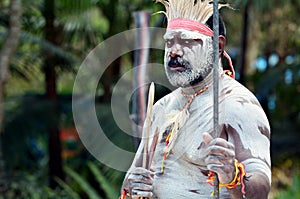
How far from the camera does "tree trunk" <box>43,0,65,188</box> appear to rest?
1095cm

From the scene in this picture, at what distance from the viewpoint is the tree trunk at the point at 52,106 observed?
11.0m

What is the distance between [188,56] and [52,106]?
26.1ft

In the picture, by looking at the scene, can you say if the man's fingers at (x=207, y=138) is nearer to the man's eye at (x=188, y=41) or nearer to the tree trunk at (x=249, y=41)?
the man's eye at (x=188, y=41)

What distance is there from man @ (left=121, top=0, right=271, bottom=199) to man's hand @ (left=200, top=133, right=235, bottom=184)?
0.12 meters

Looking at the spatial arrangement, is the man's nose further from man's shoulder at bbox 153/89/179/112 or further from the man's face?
man's shoulder at bbox 153/89/179/112

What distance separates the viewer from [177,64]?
140 inches

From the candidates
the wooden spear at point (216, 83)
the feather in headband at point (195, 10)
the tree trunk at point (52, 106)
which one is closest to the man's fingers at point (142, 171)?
the wooden spear at point (216, 83)

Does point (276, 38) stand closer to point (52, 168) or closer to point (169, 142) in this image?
point (52, 168)

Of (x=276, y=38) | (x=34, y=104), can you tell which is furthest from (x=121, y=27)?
(x=276, y=38)

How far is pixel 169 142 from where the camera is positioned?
3.56m

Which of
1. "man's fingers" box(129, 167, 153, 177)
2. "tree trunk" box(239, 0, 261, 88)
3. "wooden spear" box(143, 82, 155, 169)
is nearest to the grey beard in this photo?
"wooden spear" box(143, 82, 155, 169)

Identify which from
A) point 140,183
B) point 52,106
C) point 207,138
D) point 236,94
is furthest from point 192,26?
point 52,106

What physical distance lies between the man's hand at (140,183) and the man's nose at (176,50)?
0.55 metres

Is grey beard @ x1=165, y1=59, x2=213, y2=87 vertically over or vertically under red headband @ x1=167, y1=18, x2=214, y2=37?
under
